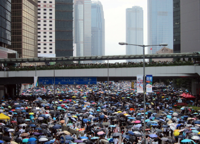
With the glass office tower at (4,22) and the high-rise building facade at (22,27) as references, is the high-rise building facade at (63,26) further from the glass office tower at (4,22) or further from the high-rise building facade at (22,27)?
the glass office tower at (4,22)

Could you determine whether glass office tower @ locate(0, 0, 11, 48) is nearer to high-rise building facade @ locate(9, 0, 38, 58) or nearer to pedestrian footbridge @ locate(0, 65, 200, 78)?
pedestrian footbridge @ locate(0, 65, 200, 78)

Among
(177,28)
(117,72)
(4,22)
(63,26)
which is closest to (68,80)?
(117,72)

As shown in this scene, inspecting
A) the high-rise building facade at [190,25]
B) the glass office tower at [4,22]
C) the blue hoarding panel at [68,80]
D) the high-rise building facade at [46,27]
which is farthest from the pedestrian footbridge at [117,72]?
the high-rise building facade at [46,27]

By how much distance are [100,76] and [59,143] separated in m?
21.6

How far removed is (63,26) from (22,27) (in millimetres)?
27640

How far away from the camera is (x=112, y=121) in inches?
826

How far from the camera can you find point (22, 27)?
84375 millimetres

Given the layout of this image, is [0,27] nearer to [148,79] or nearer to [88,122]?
[88,122]

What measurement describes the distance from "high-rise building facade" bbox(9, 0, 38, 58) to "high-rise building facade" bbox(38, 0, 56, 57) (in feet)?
53.4

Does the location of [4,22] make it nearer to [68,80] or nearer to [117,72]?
[68,80]

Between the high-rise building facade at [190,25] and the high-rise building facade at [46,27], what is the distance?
210 feet

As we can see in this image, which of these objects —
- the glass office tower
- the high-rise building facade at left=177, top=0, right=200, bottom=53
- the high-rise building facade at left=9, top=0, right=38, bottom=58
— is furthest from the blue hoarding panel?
the high-rise building facade at left=9, top=0, right=38, bottom=58

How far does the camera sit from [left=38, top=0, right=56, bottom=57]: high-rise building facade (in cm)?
10800

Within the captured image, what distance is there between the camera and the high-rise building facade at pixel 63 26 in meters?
109
